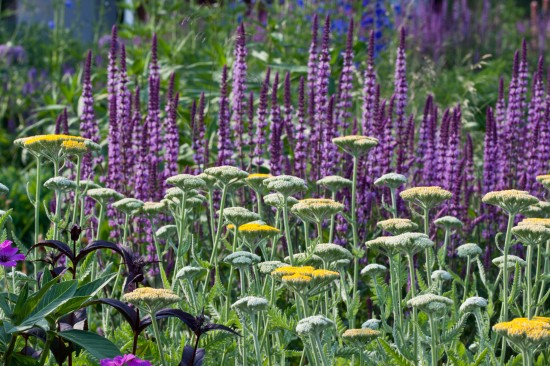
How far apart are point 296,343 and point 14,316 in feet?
7.19

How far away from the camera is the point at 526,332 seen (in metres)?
2.05

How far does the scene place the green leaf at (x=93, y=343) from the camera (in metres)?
2.21

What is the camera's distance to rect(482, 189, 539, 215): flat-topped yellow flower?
8.84 feet

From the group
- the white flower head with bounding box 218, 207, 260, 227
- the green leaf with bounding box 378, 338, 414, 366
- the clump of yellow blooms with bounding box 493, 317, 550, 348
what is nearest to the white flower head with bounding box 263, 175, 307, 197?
the white flower head with bounding box 218, 207, 260, 227

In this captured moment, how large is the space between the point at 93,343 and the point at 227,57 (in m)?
5.05

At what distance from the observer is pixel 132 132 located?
16.0 ft

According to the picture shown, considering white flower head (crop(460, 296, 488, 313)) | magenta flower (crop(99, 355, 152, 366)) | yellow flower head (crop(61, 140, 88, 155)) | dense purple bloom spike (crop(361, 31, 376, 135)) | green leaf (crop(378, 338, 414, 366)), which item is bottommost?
green leaf (crop(378, 338, 414, 366))

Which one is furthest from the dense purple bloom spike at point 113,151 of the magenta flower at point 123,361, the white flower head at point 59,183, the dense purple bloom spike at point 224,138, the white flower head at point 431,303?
the white flower head at point 431,303

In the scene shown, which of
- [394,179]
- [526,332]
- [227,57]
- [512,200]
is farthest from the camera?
[227,57]

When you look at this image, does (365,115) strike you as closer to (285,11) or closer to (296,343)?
(296,343)

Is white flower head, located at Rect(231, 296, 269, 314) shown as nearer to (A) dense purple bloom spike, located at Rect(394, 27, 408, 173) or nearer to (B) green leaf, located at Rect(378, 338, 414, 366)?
(B) green leaf, located at Rect(378, 338, 414, 366)

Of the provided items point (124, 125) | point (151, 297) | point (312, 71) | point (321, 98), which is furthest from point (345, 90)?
point (151, 297)

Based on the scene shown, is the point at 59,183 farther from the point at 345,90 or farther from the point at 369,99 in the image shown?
the point at 345,90

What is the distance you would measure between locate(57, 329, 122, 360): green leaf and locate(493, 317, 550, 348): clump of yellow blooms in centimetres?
98
